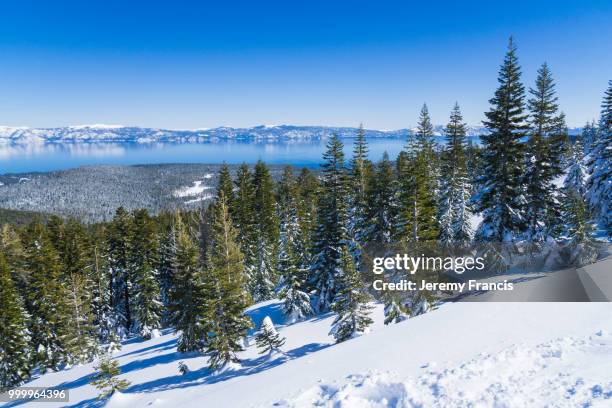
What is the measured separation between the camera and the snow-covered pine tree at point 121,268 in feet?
129

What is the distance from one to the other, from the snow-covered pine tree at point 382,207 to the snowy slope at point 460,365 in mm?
14888

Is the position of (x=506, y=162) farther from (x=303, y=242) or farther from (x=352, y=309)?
(x=303, y=242)

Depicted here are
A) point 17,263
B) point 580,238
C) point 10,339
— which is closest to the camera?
point 580,238

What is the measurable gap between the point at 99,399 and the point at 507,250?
2339 centimetres

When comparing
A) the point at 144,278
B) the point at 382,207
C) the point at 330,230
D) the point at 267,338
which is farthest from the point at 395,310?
the point at 144,278

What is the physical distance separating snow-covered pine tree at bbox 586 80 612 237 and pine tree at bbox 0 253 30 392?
45.3 meters

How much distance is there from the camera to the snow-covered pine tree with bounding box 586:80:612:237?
2352cm

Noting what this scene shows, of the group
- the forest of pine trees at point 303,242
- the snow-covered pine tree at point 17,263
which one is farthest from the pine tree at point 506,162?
the snow-covered pine tree at point 17,263

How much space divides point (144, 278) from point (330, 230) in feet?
71.4

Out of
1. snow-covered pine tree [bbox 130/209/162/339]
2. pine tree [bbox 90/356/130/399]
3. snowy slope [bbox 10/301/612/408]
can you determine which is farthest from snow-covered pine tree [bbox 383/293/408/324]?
snow-covered pine tree [bbox 130/209/162/339]

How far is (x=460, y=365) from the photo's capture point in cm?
880

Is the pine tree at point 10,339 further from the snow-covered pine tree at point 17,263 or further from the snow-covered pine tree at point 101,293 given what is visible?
the snow-covered pine tree at point 101,293

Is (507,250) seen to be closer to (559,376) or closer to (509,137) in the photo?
(509,137)

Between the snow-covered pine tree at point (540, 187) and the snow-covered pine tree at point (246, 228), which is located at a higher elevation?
the snow-covered pine tree at point (540, 187)
